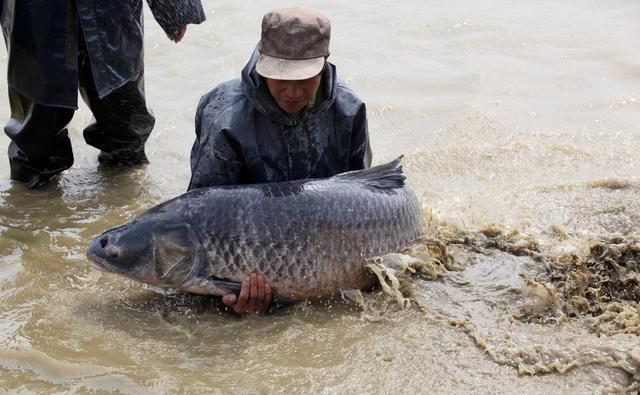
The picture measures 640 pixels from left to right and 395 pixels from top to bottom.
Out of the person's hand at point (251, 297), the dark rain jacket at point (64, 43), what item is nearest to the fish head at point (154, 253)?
the person's hand at point (251, 297)

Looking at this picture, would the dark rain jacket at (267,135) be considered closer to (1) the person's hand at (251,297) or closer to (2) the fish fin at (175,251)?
(2) the fish fin at (175,251)

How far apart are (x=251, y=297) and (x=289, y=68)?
1.10 metres

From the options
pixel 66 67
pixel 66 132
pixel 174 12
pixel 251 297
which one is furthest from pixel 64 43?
pixel 251 297

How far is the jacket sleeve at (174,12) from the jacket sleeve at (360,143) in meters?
1.49

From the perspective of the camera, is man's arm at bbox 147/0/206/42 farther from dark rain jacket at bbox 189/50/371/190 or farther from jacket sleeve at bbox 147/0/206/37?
dark rain jacket at bbox 189/50/371/190

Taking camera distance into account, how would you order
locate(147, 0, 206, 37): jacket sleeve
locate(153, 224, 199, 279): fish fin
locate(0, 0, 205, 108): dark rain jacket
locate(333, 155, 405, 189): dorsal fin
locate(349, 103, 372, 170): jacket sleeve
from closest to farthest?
1. locate(153, 224, 199, 279): fish fin
2. locate(333, 155, 405, 189): dorsal fin
3. locate(349, 103, 372, 170): jacket sleeve
4. locate(0, 0, 205, 108): dark rain jacket
5. locate(147, 0, 206, 37): jacket sleeve

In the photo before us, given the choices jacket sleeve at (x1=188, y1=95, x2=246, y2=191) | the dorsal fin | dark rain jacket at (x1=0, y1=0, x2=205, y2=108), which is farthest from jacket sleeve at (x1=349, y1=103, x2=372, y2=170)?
dark rain jacket at (x1=0, y1=0, x2=205, y2=108)

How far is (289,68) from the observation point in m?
3.90

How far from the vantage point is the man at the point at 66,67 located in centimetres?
487

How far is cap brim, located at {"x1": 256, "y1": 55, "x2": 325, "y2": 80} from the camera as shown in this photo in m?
3.87

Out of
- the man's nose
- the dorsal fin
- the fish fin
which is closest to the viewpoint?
the fish fin

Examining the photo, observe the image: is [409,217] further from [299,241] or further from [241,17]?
[241,17]

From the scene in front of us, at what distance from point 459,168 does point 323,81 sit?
1.91m

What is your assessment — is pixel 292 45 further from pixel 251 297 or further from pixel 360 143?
pixel 251 297
